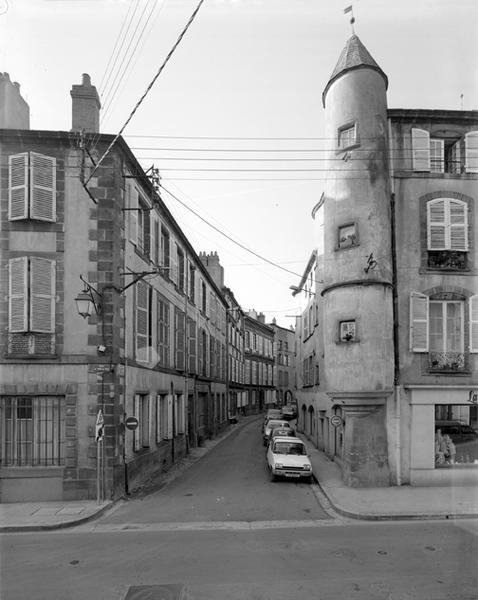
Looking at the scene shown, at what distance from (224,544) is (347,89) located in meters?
13.4

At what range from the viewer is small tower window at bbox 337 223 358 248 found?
1552 cm

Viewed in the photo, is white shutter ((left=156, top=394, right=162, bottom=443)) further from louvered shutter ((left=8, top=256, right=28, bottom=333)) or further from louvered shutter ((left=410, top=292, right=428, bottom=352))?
louvered shutter ((left=410, top=292, right=428, bottom=352))

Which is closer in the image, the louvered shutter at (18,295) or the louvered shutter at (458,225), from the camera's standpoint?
the louvered shutter at (18,295)

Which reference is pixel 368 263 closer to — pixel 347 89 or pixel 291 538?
pixel 347 89

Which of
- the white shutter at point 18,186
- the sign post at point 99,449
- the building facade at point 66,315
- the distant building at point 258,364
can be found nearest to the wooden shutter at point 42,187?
the building facade at point 66,315

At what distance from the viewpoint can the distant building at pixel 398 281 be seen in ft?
49.6

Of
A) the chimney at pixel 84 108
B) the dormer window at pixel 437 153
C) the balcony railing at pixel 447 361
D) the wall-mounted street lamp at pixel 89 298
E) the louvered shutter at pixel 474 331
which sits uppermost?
the chimney at pixel 84 108

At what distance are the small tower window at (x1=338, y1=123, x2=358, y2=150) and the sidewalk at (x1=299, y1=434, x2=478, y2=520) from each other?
33.9ft

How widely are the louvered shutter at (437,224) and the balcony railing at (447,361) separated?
3.34m

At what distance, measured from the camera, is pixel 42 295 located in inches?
536

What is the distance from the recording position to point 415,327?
15.5 metres

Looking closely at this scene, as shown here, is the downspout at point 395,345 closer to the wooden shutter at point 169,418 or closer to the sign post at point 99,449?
the sign post at point 99,449

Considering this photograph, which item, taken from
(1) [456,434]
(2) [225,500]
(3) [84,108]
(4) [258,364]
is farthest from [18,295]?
(4) [258,364]

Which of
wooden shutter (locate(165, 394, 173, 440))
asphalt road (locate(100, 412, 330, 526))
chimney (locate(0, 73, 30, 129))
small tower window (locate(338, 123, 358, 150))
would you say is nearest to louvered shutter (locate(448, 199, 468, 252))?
small tower window (locate(338, 123, 358, 150))
